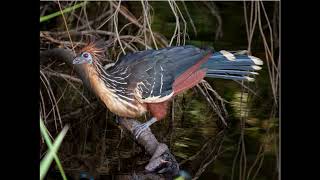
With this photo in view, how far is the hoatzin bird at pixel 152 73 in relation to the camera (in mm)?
1788

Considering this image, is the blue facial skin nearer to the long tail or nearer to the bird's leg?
the bird's leg

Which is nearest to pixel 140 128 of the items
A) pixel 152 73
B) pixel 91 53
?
pixel 152 73

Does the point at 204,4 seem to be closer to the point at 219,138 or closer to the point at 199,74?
the point at 199,74

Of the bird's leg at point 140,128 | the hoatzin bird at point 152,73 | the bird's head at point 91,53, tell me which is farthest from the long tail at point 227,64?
the bird's head at point 91,53

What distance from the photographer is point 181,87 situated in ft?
5.93

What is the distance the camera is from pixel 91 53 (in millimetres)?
1823

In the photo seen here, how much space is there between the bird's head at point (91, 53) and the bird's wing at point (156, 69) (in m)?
0.08

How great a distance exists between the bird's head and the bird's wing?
8 cm

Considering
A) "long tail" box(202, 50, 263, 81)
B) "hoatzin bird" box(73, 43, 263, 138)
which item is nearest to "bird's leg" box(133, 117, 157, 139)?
"hoatzin bird" box(73, 43, 263, 138)

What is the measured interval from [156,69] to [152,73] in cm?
2

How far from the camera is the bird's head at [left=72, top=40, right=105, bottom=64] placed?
5.97 ft

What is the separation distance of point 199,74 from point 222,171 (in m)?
0.38

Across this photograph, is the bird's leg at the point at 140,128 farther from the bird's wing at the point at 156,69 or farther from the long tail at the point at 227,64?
the long tail at the point at 227,64

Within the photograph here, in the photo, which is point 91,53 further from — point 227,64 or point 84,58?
point 227,64
